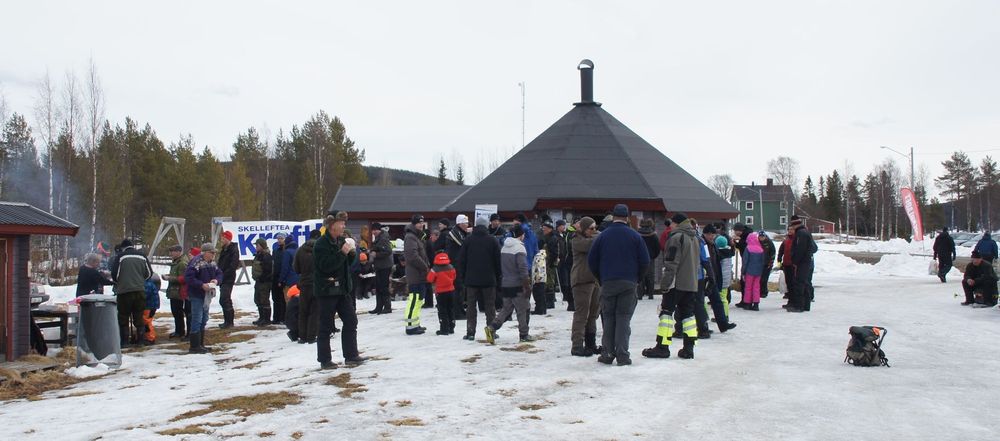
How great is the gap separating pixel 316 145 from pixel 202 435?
63.7 m

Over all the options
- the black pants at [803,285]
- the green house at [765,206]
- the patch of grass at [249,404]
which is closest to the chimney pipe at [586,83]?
the black pants at [803,285]

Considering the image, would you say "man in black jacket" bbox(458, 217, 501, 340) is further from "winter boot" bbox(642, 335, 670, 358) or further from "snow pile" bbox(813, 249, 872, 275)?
"snow pile" bbox(813, 249, 872, 275)

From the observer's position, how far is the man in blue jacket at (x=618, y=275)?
A: 9.37 metres

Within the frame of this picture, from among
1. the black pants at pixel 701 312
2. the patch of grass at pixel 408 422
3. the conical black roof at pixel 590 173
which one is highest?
the conical black roof at pixel 590 173

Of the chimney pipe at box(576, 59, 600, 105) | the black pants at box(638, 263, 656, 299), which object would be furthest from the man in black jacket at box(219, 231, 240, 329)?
the chimney pipe at box(576, 59, 600, 105)

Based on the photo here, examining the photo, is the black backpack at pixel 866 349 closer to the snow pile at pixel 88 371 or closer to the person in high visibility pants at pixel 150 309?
the snow pile at pixel 88 371

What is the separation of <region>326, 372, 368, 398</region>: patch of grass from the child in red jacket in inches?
128

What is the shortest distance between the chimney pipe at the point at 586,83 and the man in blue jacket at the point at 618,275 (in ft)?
57.6

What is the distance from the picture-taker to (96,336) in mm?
11531

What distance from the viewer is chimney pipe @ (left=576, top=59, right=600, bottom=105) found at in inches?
1040

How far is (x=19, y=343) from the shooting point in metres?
12.0

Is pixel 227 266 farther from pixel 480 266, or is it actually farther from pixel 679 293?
pixel 679 293

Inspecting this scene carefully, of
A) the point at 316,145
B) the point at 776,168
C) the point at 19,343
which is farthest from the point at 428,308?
the point at 776,168

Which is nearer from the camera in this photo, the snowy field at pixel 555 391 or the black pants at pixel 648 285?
the snowy field at pixel 555 391
